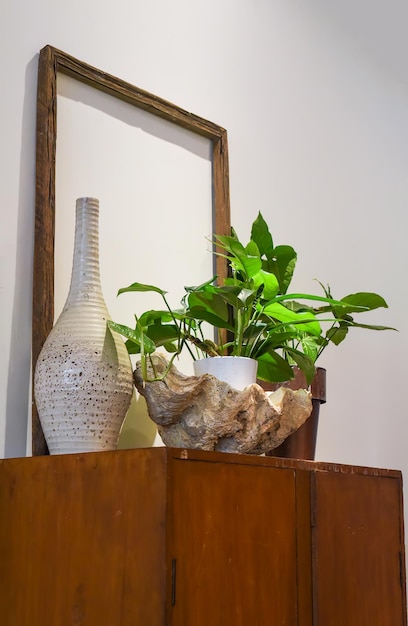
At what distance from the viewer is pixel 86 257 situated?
123 centimetres

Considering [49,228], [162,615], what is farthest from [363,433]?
[162,615]

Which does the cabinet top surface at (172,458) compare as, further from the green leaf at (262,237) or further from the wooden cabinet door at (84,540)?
the green leaf at (262,237)

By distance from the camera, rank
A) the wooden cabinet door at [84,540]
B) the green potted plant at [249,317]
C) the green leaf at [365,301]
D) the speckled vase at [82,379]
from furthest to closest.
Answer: the green leaf at [365,301], the green potted plant at [249,317], the speckled vase at [82,379], the wooden cabinet door at [84,540]

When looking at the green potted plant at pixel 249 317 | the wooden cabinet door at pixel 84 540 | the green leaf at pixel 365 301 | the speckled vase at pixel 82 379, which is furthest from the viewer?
the green leaf at pixel 365 301

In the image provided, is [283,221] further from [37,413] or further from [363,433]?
[37,413]

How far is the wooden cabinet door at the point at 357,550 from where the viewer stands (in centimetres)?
121

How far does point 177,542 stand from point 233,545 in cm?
11

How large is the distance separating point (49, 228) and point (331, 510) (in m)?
0.64

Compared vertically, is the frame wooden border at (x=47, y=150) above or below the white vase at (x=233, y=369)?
above

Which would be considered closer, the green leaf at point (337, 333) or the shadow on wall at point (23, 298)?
the shadow on wall at point (23, 298)

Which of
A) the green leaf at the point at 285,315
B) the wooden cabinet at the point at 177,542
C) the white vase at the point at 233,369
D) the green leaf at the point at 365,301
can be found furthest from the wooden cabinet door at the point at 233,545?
the green leaf at the point at 365,301

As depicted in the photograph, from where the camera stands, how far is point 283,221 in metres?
1.86

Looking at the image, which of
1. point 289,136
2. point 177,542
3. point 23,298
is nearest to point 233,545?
point 177,542

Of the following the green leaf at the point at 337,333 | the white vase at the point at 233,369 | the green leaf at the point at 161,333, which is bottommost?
the white vase at the point at 233,369
